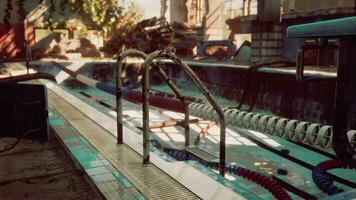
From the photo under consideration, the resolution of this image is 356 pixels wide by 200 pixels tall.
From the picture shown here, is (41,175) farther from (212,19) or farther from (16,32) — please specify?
(16,32)

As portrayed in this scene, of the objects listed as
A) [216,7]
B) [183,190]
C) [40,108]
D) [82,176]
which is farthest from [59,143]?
[216,7]

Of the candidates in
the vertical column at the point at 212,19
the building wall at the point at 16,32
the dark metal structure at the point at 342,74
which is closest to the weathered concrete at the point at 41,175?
the dark metal structure at the point at 342,74

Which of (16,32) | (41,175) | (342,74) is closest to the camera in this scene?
(342,74)

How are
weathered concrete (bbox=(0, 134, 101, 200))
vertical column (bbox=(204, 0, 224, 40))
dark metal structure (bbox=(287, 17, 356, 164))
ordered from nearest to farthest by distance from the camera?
dark metal structure (bbox=(287, 17, 356, 164))
weathered concrete (bbox=(0, 134, 101, 200))
vertical column (bbox=(204, 0, 224, 40))

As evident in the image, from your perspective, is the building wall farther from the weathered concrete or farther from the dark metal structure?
the dark metal structure

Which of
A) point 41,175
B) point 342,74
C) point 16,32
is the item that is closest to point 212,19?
point 16,32

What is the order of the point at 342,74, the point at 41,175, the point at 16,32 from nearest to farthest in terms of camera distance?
the point at 342,74
the point at 41,175
the point at 16,32

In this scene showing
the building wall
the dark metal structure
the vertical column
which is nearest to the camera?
the dark metal structure

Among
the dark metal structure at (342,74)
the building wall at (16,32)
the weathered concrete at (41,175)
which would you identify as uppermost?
the building wall at (16,32)

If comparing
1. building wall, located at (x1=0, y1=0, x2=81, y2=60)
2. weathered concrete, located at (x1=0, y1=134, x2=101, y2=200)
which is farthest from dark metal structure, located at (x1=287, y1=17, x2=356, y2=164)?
building wall, located at (x1=0, y1=0, x2=81, y2=60)

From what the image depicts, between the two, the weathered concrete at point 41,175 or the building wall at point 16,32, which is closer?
the weathered concrete at point 41,175

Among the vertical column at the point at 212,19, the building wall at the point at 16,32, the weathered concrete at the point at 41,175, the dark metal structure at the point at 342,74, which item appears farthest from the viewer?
the vertical column at the point at 212,19

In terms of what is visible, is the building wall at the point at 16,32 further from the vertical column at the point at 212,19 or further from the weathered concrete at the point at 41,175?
the weathered concrete at the point at 41,175

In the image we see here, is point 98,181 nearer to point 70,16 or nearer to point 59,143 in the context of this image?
point 59,143
